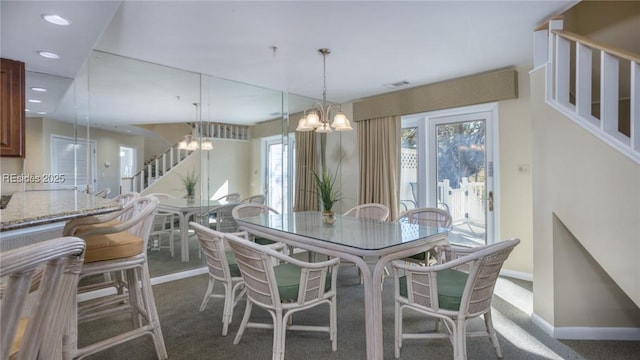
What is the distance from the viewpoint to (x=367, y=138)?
5016mm

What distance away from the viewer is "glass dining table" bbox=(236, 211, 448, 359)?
71.0 inches

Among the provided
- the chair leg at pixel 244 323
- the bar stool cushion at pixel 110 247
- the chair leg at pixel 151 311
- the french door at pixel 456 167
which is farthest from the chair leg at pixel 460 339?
the french door at pixel 456 167

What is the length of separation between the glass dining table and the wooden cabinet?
204cm

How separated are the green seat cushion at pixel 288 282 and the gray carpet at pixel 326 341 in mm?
454

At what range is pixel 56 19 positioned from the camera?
204 centimetres

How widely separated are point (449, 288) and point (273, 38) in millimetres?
2450

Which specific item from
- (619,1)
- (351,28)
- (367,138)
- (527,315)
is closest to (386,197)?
(367,138)

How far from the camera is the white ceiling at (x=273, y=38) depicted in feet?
7.38

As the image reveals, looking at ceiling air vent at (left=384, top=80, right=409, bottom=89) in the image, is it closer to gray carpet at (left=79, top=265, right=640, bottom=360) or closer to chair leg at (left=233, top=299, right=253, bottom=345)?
gray carpet at (left=79, top=265, right=640, bottom=360)

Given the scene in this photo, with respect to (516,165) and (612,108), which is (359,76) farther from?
(612,108)

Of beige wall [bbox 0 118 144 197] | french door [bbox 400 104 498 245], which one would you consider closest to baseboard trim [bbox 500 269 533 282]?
french door [bbox 400 104 498 245]

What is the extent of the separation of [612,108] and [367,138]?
3228mm

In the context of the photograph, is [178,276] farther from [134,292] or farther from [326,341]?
[326,341]

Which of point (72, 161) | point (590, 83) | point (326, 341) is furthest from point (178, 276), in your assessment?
point (590, 83)
